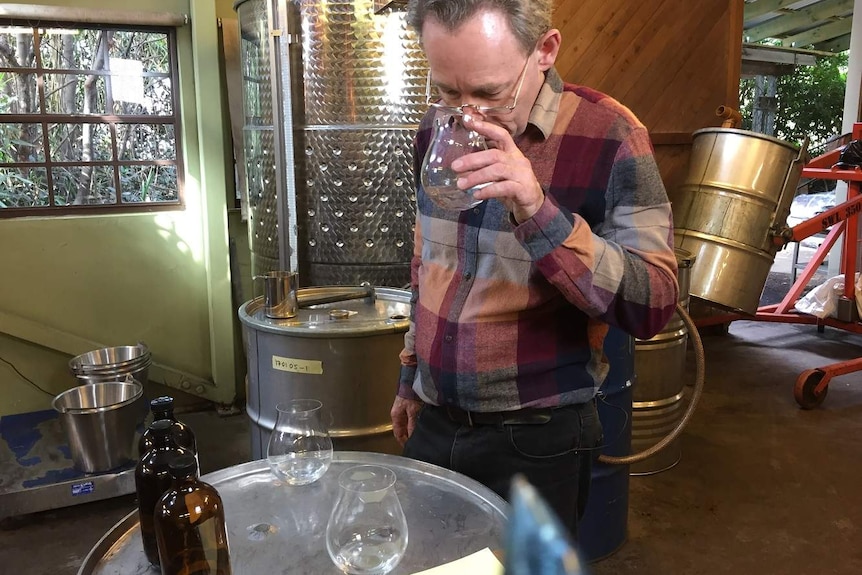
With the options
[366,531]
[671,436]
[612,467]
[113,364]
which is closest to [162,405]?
[366,531]

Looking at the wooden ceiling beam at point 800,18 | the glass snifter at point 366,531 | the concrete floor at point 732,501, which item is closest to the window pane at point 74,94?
the concrete floor at point 732,501

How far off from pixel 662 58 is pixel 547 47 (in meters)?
3.94

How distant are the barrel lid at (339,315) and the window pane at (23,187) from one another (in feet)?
6.10

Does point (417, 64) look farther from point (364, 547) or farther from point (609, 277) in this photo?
point (364, 547)

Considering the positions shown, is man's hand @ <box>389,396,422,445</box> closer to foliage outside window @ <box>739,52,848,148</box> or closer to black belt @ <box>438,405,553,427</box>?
black belt @ <box>438,405,553,427</box>

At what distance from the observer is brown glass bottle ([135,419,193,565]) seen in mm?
1014

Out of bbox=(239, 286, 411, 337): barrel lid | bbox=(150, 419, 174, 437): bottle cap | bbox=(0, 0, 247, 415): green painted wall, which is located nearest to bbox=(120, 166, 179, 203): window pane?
bbox=(0, 0, 247, 415): green painted wall

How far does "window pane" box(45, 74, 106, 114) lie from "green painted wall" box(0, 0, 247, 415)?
388mm

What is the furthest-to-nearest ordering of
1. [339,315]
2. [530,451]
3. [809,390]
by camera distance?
[809,390] < [339,315] < [530,451]

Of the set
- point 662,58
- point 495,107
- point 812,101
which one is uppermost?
point 812,101

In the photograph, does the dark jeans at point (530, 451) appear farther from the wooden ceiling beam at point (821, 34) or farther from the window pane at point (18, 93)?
the wooden ceiling beam at point (821, 34)

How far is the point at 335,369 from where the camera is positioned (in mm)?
2324

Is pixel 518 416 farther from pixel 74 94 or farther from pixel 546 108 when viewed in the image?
pixel 74 94

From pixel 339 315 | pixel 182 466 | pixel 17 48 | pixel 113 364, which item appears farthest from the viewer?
pixel 17 48
